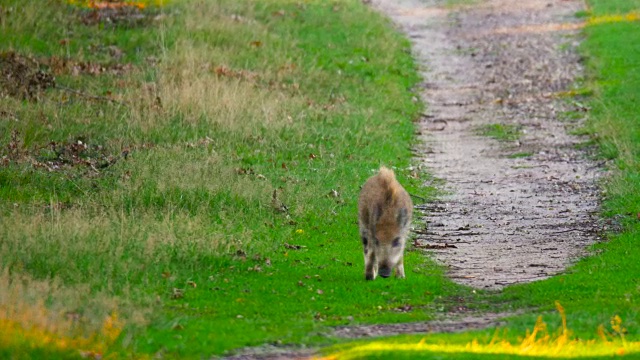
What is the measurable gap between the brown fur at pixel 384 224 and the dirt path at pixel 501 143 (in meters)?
1.61

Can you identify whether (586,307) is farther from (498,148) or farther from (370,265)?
(498,148)

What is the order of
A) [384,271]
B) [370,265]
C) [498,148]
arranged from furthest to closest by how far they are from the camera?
[498,148], [370,265], [384,271]

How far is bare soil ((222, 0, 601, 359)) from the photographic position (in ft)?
56.1

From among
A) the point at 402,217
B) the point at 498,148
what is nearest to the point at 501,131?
the point at 498,148

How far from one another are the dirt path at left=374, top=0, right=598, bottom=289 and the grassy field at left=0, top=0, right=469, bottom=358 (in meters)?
0.93

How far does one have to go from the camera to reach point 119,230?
15586 millimetres

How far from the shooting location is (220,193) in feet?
60.7

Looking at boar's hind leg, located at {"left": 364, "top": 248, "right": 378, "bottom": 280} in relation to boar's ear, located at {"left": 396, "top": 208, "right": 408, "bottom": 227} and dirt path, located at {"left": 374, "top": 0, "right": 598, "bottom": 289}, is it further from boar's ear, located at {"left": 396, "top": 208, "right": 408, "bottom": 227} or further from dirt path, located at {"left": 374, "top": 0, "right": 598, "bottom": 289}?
dirt path, located at {"left": 374, "top": 0, "right": 598, "bottom": 289}

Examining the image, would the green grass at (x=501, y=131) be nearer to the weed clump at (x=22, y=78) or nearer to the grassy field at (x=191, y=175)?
the grassy field at (x=191, y=175)

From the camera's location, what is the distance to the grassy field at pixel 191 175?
12523 mm

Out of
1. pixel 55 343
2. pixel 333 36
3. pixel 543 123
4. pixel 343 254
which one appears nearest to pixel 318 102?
pixel 543 123

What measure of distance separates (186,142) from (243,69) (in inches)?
306

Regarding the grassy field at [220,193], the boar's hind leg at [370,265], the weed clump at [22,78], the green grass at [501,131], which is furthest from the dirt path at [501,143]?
the weed clump at [22,78]

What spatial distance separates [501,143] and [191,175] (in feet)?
33.0
